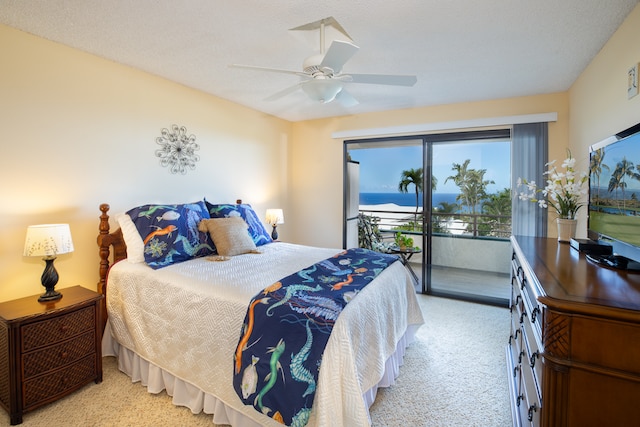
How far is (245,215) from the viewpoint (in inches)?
131

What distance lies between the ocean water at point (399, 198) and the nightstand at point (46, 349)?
12.0ft

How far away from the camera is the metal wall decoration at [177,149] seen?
3115 mm

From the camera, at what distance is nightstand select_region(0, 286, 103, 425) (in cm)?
183

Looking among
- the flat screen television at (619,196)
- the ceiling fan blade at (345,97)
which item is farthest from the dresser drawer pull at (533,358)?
the ceiling fan blade at (345,97)

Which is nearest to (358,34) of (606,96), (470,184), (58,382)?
(606,96)

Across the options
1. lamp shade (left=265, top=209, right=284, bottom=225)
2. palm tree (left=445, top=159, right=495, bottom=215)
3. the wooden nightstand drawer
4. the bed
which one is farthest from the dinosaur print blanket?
palm tree (left=445, top=159, right=495, bottom=215)

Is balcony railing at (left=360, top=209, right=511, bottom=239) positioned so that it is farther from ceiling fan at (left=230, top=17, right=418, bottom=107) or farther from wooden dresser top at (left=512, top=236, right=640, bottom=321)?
ceiling fan at (left=230, top=17, right=418, bottom=107)

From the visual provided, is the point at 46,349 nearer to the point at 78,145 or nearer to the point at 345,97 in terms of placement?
the point at 78,145

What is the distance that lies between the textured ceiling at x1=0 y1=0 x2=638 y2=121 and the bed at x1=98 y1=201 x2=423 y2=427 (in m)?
1.32

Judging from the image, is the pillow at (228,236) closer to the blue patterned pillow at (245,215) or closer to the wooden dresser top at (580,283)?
the blue patterned pillow at (245,215)

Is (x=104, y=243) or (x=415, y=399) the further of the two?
(x=104, y=243)

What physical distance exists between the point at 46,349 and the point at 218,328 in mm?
1151

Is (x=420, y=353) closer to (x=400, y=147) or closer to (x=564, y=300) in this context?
(x=564, y=300)

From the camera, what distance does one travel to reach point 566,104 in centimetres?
334
